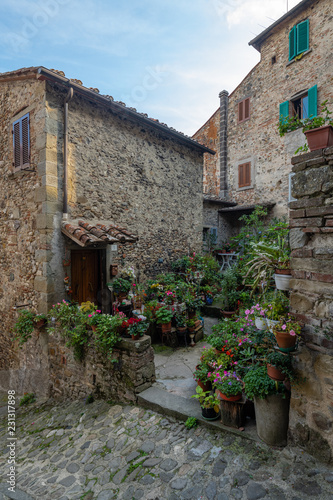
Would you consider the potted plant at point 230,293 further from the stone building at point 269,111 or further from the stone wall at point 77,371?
the stone building at point 269,111

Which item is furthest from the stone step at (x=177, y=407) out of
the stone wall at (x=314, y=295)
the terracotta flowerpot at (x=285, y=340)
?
the terracotta flowerpot at (x=285, y=340)

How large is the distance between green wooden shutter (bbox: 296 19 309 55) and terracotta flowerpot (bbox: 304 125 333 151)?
11.3 meters

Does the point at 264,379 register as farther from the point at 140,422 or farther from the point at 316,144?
the point at 316,144

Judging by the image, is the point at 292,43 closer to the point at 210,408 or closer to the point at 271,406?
the point at 271,406

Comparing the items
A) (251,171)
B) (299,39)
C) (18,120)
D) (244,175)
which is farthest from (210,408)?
(299,39)

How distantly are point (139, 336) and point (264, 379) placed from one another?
2135 mm

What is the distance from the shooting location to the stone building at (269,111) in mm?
10058

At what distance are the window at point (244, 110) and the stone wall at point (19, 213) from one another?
1046 cm

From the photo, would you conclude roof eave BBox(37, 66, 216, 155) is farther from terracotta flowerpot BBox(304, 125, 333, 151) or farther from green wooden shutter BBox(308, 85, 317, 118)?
terracotta flowerpot BBox(304, 125, 333, 151)

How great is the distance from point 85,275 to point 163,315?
2.12 metres

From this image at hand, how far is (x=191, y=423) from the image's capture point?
3326 mm

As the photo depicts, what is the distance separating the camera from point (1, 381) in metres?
7.07

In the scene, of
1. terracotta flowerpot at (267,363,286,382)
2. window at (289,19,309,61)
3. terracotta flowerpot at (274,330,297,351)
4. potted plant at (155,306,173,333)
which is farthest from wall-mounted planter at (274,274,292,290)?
window at (289,19,309,61)

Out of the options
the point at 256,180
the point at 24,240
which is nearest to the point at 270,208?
the point at 256,180
